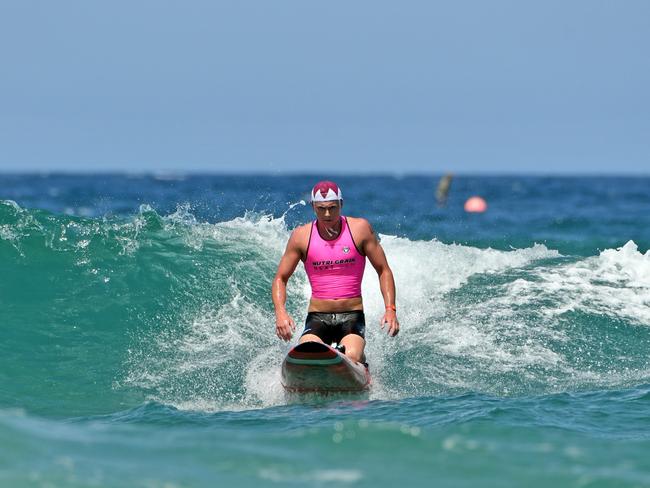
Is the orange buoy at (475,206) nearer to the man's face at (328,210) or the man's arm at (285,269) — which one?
the man's arm at (285,269)

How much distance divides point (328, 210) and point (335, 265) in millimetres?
616

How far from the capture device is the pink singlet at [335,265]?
9430 millimetres

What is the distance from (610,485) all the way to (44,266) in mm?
10096

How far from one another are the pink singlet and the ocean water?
1021 millimetres

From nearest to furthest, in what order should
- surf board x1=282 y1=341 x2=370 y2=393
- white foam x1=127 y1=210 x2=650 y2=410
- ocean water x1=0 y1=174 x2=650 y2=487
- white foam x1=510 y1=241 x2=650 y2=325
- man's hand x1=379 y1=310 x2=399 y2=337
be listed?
1. ocean water x1=0 y1=174 x2=650 y2=487
2. surf board x1=282 y1=341 x2=370 y2=393
3. man's hand x1=379 y1=310 x2=399 y2=337
4. white foam x1=127 y1=210 x2=650 y2=410
5. white foam x1=510 y1=241 x2=650 y2=325

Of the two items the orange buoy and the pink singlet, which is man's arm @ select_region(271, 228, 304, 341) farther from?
the orange buoy

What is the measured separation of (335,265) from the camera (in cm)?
945

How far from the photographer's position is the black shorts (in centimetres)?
953

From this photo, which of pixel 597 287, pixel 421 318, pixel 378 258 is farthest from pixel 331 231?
pixel 597 287

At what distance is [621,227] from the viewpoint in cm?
2870

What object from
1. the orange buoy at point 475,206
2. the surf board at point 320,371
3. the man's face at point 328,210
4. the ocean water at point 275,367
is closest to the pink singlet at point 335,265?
the man's face at point 328,210

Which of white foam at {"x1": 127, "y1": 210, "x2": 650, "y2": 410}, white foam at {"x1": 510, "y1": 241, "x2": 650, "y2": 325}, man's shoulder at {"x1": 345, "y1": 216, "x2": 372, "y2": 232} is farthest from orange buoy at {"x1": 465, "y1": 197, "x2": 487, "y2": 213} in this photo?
man's shoulder at {"x1": 345, "y1": 216, "x2": 372, "y2": 232}

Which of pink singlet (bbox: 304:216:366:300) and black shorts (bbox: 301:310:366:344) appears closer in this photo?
pink singlet (bbox: 304:216:366:300)

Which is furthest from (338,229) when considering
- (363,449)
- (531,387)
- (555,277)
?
(555,277)
